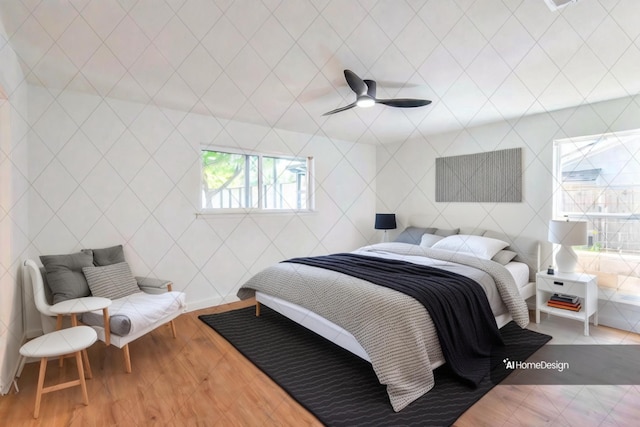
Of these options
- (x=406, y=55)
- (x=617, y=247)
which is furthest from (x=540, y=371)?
(x=406, y=55)

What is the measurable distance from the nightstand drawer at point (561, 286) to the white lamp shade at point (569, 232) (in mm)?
380

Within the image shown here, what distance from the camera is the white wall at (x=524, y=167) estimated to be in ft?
10.4

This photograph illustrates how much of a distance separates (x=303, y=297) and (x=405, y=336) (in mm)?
999

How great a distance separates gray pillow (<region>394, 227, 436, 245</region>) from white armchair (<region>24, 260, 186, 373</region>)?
3.09 meters

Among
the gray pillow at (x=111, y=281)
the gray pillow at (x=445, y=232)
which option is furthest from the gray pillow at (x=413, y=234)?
the gray pillow at (x=111, y=281)

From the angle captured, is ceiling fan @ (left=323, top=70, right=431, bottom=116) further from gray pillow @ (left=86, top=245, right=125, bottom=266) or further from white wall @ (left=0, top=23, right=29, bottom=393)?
gray pillow @ (left=86, top=245, right=125, bottom=266)

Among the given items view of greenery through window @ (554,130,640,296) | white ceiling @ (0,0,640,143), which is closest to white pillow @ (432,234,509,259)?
view of greenery through window @ (554,130,640,296)

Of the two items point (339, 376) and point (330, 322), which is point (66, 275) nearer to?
point (330, 322)

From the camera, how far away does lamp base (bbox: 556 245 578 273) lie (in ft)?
10.4

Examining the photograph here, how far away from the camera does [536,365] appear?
7.95 feet

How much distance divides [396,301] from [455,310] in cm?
49

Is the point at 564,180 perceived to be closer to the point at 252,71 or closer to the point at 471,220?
the point at 471,220

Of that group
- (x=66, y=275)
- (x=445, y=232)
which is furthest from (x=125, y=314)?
(x=445, y=232)

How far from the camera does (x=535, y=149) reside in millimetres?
3635
